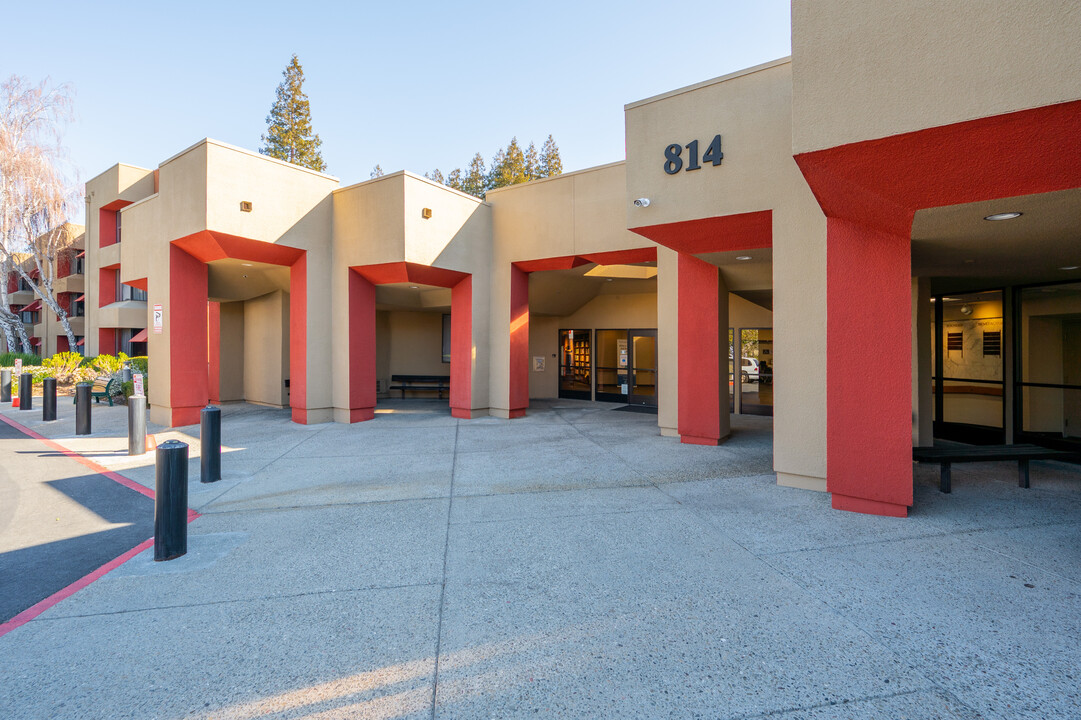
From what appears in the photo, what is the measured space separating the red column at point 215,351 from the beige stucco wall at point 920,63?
1717cm

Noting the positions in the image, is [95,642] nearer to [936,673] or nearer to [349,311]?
[936,673]

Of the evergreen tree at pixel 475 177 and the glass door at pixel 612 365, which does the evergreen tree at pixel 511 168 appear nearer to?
the evergreen tree at pixel 475 177

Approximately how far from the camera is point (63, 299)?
106 feet

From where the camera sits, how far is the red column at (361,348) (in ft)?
40.6

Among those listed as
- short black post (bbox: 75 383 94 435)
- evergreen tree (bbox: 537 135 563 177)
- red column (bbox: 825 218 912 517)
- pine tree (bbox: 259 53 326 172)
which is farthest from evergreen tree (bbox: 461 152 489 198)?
red column (bbox: 825 218 912 517)

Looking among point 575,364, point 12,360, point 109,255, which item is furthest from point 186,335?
point 12,360

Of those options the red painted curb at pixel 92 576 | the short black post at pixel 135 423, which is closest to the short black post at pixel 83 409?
the short black post at pixel 135 423

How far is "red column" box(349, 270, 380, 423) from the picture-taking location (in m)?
12.4

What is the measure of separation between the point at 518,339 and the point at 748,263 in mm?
6207

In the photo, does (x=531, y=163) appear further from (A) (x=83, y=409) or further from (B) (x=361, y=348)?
(A) (x=83, y=409)

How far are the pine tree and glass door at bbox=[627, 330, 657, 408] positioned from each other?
1072 inches

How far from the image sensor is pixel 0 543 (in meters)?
4.91

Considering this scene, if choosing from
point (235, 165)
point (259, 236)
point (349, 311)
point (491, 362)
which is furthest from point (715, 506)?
point (235, 165)

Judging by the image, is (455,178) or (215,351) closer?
(215,351)
